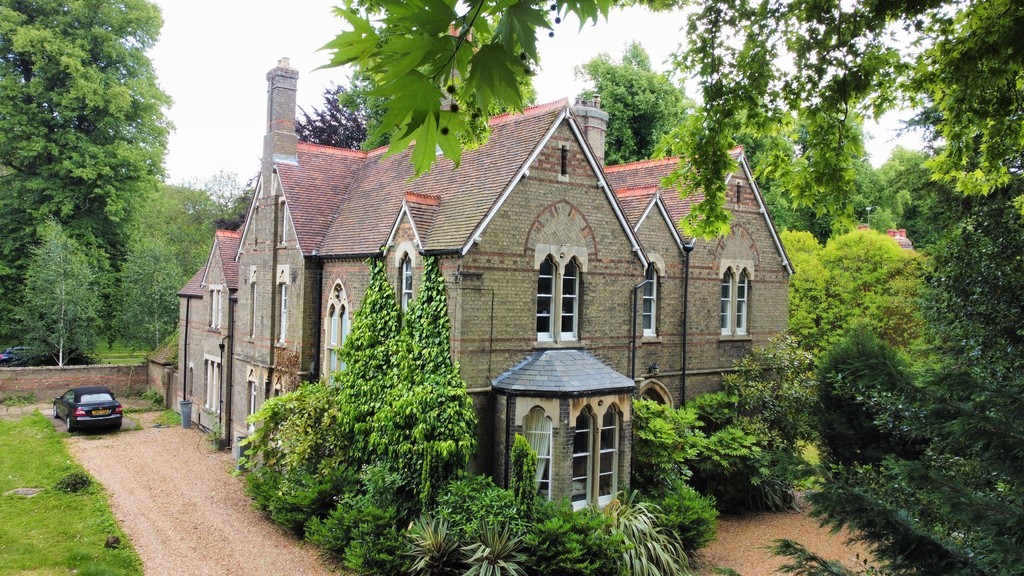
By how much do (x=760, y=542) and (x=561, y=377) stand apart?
602 centimetres

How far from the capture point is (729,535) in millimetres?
15445

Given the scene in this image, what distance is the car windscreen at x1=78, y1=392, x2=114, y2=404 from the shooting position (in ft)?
76.7

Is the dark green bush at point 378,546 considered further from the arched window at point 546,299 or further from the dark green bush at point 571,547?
the arched window at point 546,299

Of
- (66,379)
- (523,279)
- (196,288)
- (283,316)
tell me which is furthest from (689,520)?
(66,379)

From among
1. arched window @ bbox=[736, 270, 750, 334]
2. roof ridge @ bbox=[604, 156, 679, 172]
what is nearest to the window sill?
roof ridge @ bbox=[604, 156, 679, 172]

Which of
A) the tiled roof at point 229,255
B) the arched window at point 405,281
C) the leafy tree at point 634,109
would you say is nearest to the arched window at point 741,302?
the arched window at point 405,281

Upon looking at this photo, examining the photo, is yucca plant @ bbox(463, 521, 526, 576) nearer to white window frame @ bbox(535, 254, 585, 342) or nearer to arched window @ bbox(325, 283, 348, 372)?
white window frame @ bbox(535, 254, 585, 342)

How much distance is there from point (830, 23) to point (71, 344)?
32033 millimetres

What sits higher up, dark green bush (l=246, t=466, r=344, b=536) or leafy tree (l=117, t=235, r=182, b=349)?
leafy tree (l=117, t=235, r=182, b=349)

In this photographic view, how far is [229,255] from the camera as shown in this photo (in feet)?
79.7

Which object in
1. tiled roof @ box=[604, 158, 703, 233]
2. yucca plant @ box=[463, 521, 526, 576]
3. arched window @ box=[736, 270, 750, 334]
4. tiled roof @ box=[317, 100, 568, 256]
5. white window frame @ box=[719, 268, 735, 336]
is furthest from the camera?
arched window @ box=[736, 270, 750, 334]

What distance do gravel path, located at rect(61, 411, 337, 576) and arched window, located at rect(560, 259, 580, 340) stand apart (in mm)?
6960

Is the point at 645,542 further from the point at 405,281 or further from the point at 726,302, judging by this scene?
the point at 726,302

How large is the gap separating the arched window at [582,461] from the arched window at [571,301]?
2057 millimetres
